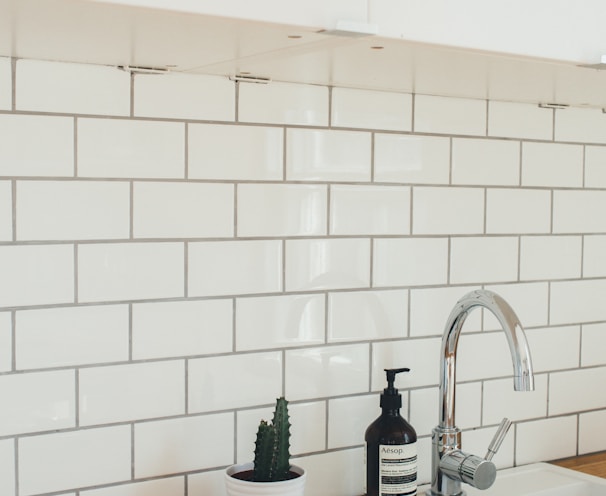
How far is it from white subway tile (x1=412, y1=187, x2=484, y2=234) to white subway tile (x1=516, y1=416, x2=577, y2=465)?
1.29ft

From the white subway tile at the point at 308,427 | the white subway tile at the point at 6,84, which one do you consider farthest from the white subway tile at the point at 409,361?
the white subway tile at the point at 6,84

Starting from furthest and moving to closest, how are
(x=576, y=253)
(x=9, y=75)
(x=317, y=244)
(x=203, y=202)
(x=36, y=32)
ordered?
(x=576, y=253)
(x=317, y=244)
(x=203, y=202)
(x=9, y=75)
(x=36, y=32)

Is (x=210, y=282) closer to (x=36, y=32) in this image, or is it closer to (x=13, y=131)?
(x=13, y=131)

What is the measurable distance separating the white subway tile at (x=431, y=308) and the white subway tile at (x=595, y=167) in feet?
1.19

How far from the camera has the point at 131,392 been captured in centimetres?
115

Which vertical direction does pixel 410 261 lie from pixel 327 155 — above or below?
below

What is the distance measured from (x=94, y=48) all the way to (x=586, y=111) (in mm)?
998

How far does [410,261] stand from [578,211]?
41 centimetres

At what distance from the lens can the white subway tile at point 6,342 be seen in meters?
1.06

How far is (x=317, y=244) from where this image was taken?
1.29m

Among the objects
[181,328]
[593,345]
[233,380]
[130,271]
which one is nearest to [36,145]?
[130,271]

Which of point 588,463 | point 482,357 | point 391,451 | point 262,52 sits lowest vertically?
point 588,463

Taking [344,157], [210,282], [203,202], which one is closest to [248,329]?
[210,282]

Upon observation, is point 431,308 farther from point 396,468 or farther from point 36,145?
point 36,145
